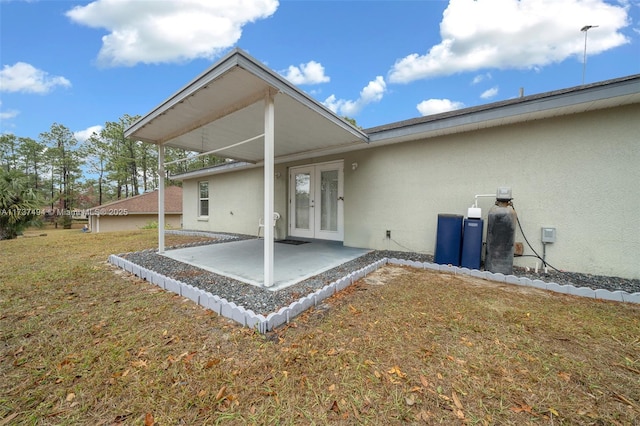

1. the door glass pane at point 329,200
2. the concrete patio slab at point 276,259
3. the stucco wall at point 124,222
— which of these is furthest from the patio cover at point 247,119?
the stucco wall at point 124,222

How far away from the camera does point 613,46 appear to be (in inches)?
228

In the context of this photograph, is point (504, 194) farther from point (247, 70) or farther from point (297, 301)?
point (247, 70)

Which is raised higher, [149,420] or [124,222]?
[149,420]

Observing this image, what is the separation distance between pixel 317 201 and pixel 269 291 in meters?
4.01

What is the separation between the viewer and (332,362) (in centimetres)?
182

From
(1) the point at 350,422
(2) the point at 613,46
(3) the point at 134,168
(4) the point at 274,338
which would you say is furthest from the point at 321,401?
(3) the point at 134,168

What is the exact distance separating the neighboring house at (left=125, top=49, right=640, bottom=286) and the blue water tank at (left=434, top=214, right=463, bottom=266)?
54 cm

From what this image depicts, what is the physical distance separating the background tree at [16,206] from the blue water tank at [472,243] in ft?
55.9

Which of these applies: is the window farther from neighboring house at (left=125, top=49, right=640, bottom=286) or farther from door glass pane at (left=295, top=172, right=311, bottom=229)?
door glass pane at (left=295, top=172, right=311, bottom=229)

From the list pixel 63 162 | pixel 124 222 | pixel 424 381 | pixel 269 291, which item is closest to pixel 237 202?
pixel 269 291

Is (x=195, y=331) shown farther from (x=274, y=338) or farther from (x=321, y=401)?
(x=321, y=401)

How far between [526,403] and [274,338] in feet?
5.94

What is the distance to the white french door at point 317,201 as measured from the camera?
21.0ft

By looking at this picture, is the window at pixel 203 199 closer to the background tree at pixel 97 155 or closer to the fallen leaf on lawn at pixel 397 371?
the fallen leaf on lawn at pixel 397 371
